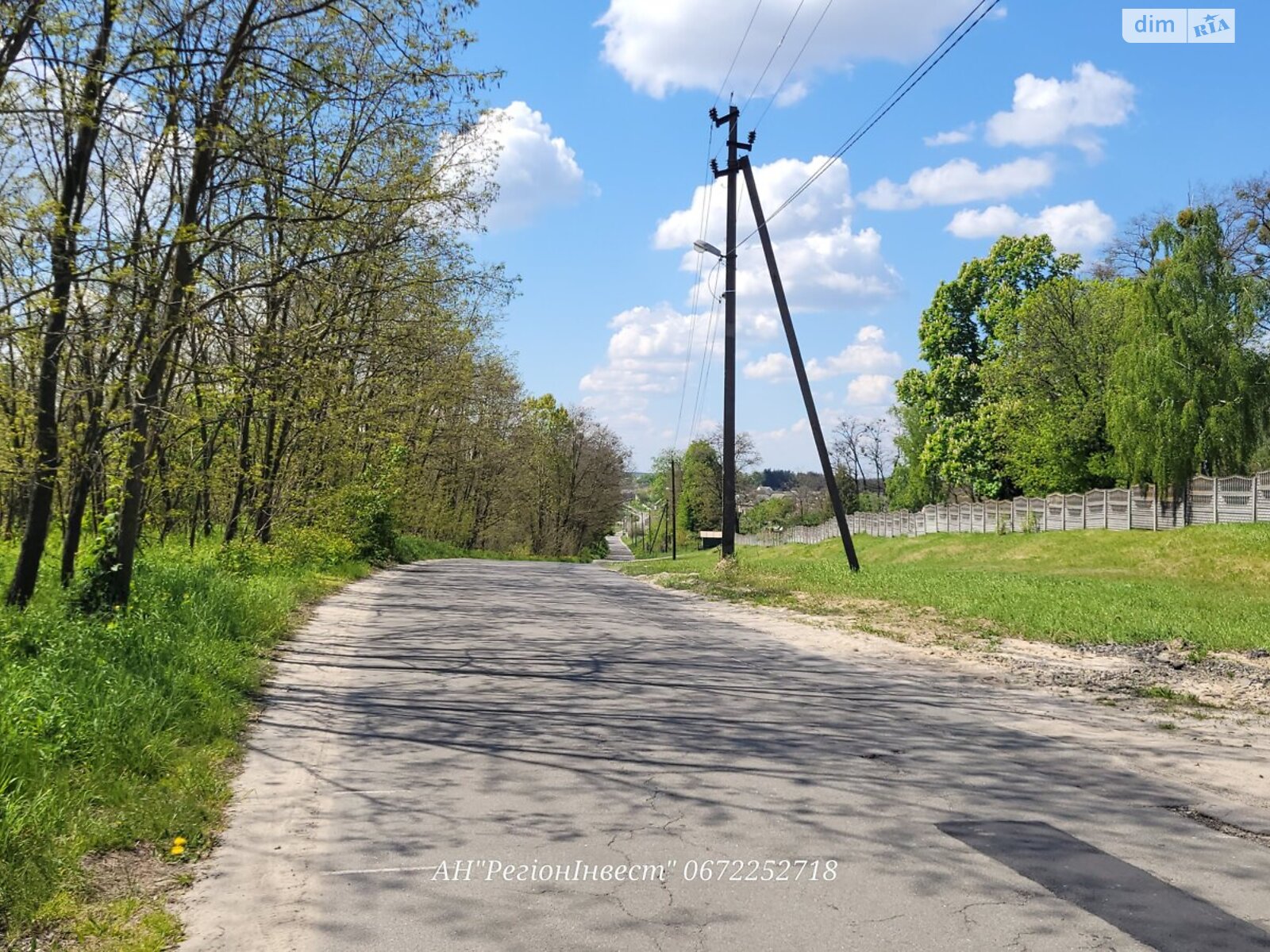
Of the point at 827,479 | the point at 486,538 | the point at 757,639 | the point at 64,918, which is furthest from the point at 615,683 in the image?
the point at 486,538

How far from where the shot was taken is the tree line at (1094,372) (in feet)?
114

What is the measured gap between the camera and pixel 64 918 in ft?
13.2

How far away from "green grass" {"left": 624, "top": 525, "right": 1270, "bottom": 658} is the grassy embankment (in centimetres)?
1015

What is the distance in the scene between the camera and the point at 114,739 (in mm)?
6062

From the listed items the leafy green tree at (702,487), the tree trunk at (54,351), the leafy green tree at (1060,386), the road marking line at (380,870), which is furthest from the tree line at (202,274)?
the leafy green tree at (702,487)

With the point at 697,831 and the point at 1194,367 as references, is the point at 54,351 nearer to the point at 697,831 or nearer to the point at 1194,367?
the point at 697,831

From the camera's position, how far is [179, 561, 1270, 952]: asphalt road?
3889 millimetres

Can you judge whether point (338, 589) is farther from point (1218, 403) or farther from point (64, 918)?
point (1218, 403)

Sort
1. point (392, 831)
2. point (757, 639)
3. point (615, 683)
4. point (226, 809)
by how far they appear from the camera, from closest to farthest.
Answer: point (392, 831) → point (226, 809) → point (615, 683) → point (757, 639)

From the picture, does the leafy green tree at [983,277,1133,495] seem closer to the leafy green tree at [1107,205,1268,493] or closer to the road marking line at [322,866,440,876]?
the leafy green tree at [1107,205,1268,493]

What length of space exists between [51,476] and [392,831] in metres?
8.62

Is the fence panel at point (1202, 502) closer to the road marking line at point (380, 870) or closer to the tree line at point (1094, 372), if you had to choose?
the tree line at point (1094, 372)

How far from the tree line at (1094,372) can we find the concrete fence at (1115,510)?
1481 mm

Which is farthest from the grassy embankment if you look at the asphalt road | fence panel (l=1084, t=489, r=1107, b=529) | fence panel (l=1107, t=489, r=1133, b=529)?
fence panel (l=1084, t=489, r=1107, b=529)
